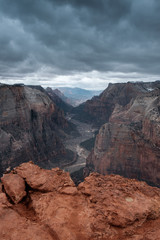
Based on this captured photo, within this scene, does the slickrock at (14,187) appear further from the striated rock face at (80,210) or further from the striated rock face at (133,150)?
the striated rock face at (133,150)

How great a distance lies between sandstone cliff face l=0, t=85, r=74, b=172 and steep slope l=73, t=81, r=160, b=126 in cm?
4083

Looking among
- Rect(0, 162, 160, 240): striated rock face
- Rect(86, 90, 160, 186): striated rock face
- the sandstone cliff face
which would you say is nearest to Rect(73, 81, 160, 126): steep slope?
the sandstone cliff face

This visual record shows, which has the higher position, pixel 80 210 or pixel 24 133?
pixel 80 210

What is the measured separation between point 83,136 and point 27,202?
6000cm

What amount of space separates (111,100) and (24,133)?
56.0 meters

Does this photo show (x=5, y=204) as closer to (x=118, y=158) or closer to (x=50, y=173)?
(x=50, y=173)

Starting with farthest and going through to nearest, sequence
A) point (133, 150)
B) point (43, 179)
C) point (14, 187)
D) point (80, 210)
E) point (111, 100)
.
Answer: point (111, 100) → point (133, 150) → point (43, 179) → point (14, 187) → point (80, 210)

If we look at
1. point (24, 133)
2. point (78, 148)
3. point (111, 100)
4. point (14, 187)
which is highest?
point (111, 100)

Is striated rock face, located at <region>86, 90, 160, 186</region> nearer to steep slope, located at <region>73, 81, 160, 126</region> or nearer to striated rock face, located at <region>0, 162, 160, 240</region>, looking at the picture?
striated rock face, located at <region>0, 162, 160, 240</region>

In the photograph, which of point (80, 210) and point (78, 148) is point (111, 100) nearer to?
point (78, 148)

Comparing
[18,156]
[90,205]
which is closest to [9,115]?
[18,156]

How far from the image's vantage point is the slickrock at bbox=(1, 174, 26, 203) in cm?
781

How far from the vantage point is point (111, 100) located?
83.8 meters

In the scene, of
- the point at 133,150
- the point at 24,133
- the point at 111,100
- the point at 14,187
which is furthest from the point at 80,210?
the point at 111,100
